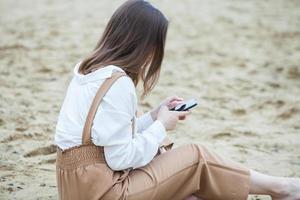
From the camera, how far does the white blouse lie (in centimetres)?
226

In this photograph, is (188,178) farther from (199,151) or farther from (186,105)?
(186,105)

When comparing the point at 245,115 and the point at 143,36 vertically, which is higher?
the point at 143,36

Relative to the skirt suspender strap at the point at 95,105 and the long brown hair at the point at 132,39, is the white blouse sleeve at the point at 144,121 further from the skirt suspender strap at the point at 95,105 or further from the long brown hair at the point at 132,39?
the skirt suspender strap at the point at 95,105

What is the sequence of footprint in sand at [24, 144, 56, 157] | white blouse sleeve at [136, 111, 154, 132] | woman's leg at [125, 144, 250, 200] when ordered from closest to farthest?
woman's leg at [125, 144, 250, 200] < white blouse sleeve at [136, 111, 154, 132] < footprint in sand at [24, 144, 56, 157]

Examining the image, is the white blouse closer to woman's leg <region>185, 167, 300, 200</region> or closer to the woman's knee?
the woman's knee

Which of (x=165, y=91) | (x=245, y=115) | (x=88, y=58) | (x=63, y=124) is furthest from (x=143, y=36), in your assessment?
(x=165, y=91)

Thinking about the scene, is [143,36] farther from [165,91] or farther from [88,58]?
[165,91]

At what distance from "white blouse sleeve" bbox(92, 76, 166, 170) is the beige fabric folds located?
3 cm

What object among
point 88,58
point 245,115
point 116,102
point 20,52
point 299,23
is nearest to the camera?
point 116,102

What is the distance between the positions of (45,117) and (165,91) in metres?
1.17

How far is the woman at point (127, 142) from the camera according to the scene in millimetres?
2285

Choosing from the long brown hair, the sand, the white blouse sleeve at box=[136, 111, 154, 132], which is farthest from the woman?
the sand

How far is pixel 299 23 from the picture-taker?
7434 millimetres

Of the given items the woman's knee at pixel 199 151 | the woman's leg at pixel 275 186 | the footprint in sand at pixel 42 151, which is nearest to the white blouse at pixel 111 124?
the woman's knee at pixel 199 151
